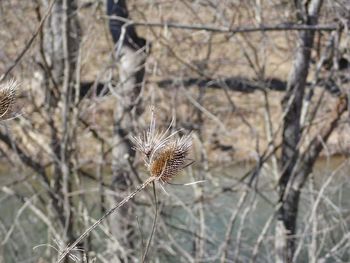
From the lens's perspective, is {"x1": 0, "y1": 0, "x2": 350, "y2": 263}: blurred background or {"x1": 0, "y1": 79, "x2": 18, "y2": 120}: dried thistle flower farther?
{"x1": 0, "y1": 0, "x2": 350, "y2": 263}: blurred background

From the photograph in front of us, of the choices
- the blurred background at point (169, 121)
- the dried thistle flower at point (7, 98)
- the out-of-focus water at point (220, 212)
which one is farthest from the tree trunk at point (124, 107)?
the dried thistle flower at point (7, 98)

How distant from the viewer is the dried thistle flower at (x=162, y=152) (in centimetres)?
115

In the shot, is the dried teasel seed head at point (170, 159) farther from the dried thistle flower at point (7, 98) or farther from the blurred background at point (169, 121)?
the blurred background at point (169, 121)

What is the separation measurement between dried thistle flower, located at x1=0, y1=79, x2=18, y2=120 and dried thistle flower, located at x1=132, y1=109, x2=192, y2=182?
0.21m

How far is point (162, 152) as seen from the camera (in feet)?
3.83

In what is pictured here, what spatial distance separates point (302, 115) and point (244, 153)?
2.68 metres

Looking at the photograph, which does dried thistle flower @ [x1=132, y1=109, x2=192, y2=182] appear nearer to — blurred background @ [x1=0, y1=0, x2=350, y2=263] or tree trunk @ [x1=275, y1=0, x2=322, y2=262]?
blurred background @ [x1=0, y1=0, x2=350, y2=263]

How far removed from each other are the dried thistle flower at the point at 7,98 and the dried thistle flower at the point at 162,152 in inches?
8.2

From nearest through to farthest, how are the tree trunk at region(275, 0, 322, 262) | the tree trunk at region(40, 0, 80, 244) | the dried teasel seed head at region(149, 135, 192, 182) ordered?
1. the dried teasel seed head at region(149, 135, 192, 182)
2. the tree trunk at region(275, 0, 322, 262)
3. the tree trunk at region(40, 0, 80, 244)

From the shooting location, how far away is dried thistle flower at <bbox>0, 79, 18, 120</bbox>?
119 cm

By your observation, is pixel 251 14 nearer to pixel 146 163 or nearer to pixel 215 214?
pixel 215 214

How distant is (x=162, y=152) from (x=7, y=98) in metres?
0.27

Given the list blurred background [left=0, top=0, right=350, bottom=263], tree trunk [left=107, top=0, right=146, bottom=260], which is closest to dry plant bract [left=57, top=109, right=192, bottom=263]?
blurred background [left=0, top=0, right=350, bottom=263]

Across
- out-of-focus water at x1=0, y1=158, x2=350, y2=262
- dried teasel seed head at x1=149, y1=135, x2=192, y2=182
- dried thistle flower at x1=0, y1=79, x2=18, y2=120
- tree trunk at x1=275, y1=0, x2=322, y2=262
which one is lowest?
out-of-focus water at x1=0, y1=158, x2=350, y2=262
